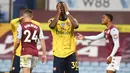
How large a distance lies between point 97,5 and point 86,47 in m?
1.95

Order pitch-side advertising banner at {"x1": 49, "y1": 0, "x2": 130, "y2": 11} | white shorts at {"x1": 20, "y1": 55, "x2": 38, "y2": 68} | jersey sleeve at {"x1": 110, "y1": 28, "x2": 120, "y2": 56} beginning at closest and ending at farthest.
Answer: jersey sleeve at {"x1": 110, "y1": 28, "x2": 120, "y2": 56} → white shorts at {"x1": 20, "y1": 55, "x2": 38, "y2": 68} → pitch-side advertising banner at {"x1": 49, "y1": 0, "x2": 130, "y2": 11}

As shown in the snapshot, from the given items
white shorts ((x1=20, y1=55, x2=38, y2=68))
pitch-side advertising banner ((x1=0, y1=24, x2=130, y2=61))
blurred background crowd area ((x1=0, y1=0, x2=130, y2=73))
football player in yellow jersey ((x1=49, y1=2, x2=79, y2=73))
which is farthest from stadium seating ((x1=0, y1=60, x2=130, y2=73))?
football player in yellow jersey ((x1=49, y1=2, x2=79, y2=73))

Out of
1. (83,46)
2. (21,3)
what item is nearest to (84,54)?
(83,46)

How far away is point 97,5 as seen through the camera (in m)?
18.9

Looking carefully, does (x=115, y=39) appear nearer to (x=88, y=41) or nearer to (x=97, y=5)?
(x=88, y=41)

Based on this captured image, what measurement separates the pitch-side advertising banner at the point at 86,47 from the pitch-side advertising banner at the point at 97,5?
1584 millimetres

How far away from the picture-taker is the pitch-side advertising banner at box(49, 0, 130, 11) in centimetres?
1880

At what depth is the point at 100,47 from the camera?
57.2 ft

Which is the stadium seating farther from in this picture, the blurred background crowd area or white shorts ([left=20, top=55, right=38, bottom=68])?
white shorts ([left=20, top=55, right=38, bottom=68])

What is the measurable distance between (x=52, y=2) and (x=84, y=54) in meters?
2.39

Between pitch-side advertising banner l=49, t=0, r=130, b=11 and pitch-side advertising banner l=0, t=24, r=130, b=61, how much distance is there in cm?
158

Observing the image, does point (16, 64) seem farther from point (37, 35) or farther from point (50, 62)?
A: point (50, 62)

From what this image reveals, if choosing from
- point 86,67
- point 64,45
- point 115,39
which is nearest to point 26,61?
point 64,45

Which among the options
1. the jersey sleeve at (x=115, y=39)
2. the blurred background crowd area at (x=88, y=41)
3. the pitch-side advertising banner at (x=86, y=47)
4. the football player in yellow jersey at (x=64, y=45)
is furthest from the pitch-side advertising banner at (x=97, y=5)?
the football player in yellow jersey at (x=64, y=45)
